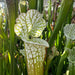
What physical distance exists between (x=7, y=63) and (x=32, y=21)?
0.23 metres

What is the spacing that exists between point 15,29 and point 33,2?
15 cm

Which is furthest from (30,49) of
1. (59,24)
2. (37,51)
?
(59,24)

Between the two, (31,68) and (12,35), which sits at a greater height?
(12,35)

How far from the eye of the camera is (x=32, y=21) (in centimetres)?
40

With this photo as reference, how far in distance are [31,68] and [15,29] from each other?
6.1 inches

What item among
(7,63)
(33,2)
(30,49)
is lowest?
(7,63)

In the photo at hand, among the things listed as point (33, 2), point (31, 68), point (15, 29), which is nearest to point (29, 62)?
point (31, 68)

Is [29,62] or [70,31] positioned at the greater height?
[70,31]

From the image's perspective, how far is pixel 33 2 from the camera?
0.45 metres

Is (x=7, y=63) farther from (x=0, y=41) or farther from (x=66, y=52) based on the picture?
(x=66, y=52)

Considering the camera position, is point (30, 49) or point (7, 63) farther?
point (7, 63)

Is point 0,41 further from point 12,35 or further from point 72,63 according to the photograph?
point 72,63

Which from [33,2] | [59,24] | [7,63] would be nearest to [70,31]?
[59,24]

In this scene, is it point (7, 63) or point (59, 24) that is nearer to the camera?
point (59, 24)
